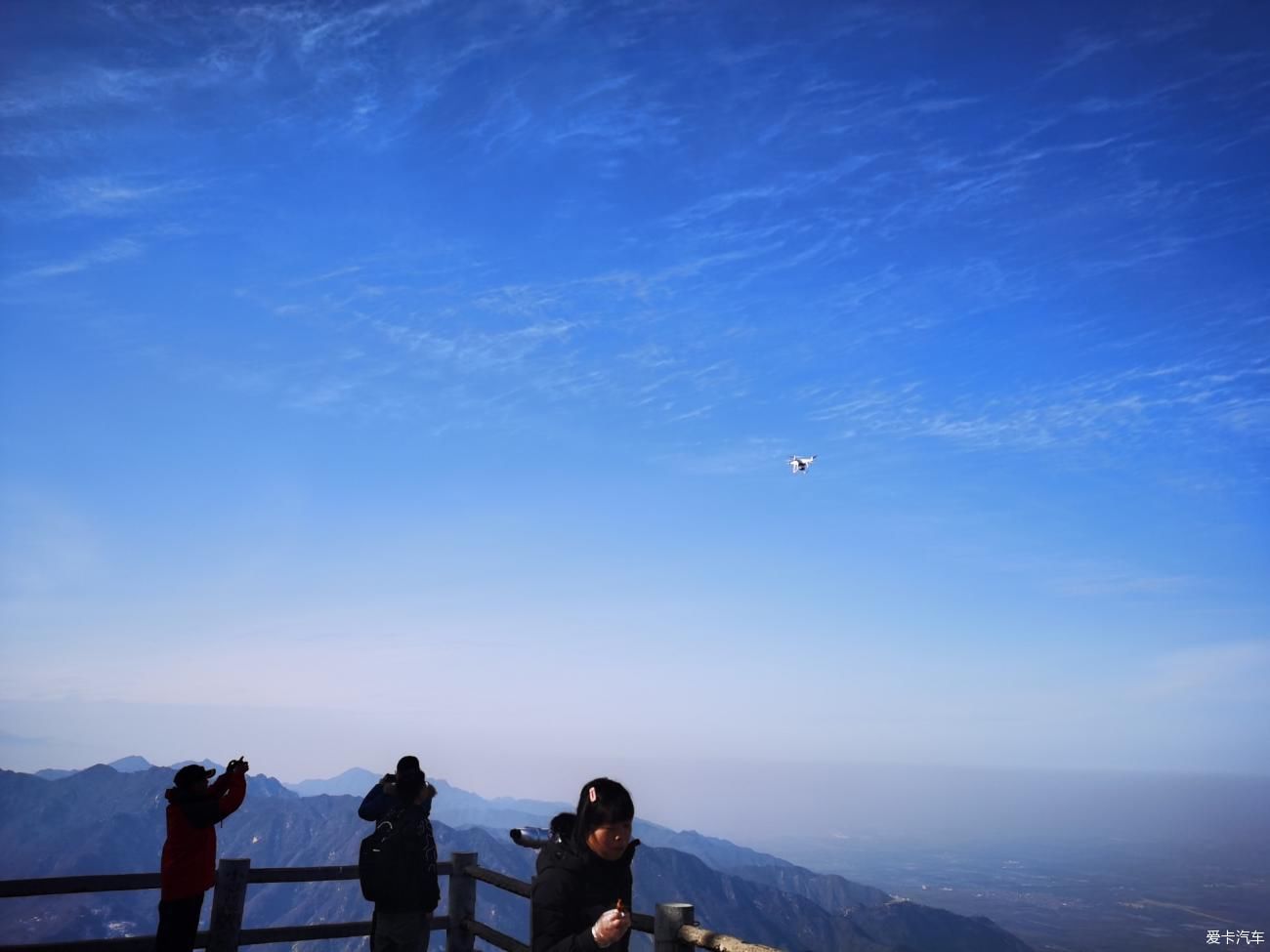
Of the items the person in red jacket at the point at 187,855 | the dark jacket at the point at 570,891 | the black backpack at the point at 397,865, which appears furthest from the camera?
the person in red jacket at the point at 187,855

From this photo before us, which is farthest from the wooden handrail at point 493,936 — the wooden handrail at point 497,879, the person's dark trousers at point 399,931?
the person's dark trousers at point 399,931

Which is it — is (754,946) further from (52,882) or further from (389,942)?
(52,882)

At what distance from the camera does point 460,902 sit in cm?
995

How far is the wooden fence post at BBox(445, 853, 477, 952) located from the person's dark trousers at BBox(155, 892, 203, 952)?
2.69 m

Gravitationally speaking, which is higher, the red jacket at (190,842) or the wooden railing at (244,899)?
the red jacket at (190,842)

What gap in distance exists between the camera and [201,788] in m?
7.98

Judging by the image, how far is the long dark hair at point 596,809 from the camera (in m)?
4.44

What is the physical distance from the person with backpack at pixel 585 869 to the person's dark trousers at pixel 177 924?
5129 millimetres

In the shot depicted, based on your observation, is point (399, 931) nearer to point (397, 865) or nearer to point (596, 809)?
point (397, 865)

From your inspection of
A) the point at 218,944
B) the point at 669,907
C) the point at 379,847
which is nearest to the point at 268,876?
the point at 218,944

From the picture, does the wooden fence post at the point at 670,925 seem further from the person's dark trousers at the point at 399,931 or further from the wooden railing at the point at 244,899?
the person's dark trousers at the point at 399,931

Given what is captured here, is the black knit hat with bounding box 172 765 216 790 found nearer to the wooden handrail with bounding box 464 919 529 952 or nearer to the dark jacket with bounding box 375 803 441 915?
Result: the dark jacket with bounding box 375 803 441 915

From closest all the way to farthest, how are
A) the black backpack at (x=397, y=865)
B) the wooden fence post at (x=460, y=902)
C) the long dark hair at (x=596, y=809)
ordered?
1. the long dark hair at (x=596, y=809)
2. the black backpack at (x=397, y=865)
3. the wooden fence post at (x=460, y=902)

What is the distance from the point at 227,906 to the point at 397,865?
306 centimetres
